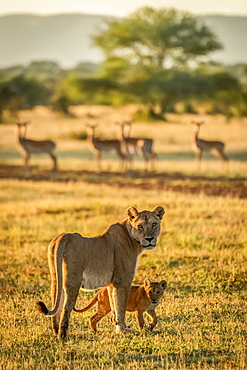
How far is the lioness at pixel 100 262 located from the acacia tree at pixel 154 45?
141ft

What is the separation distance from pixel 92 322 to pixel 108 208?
359 inches

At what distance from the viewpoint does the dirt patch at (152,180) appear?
2036cm

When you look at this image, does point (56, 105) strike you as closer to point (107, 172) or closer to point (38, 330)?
point (107, 172)

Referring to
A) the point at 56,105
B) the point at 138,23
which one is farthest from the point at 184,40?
the point at 56,105

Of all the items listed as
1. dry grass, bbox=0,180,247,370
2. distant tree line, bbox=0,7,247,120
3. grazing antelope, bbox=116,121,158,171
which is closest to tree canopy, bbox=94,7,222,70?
distant tree line, bbox=0,7,247,120

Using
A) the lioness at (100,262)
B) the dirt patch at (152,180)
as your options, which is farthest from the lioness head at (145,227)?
the dirt patch at (152,180)

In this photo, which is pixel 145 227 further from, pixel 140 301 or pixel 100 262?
pixel 140 301

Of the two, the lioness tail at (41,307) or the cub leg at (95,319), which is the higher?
the lioness tail at (41,307)

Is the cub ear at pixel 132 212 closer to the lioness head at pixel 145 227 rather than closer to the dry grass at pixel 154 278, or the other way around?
the lioness head at pixel 145 227

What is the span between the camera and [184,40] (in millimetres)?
52750

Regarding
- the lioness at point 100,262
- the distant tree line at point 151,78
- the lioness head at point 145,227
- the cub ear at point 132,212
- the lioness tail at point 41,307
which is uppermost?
the distant tree line at point 151,78

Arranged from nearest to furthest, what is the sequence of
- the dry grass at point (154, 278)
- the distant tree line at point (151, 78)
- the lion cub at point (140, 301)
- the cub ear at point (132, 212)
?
the dry grass at point (154, 278) < the cub ear at point (132, 212) < the lion cub at point (140, 301) < the distant tree line at point (151, 78)

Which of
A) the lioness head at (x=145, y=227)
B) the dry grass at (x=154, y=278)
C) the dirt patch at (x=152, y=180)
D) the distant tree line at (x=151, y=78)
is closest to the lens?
the dry grass at (x=154, y=278)

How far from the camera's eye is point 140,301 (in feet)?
23.6
